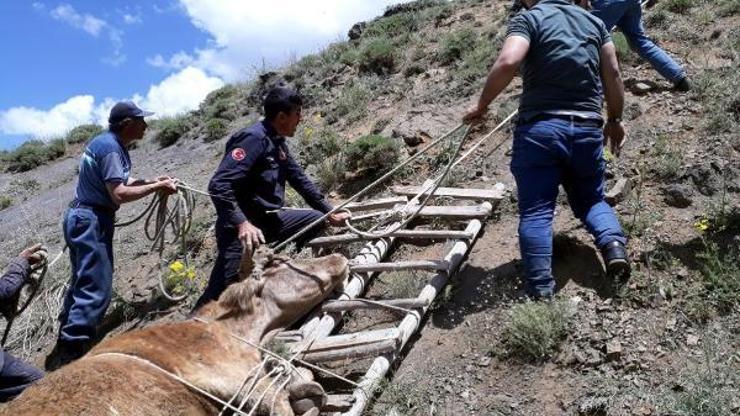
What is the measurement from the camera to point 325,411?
3.75 meters

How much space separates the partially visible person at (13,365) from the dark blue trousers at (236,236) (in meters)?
1.22

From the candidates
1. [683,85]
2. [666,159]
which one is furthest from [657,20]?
[666,159]

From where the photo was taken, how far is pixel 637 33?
6789 mm

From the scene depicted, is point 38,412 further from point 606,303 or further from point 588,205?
point 588,205

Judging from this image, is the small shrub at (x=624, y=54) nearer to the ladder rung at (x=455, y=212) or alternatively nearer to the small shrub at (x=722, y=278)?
the ladder rung at (x=455, y=212)

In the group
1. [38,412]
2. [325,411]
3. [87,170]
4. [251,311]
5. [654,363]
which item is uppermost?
[87,170]

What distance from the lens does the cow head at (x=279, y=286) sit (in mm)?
4005

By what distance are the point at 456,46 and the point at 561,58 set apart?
7.18 m

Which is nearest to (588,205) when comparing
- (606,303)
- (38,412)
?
(606,303)

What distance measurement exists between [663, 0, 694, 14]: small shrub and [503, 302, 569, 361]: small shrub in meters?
6.94

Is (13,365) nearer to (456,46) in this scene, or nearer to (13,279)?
(13,279)

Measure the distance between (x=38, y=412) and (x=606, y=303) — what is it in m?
3.34

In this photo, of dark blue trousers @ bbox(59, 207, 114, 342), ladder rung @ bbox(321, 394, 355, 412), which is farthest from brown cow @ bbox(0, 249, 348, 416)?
dark blue trousers @ bbox(59, 207, 114, 342)

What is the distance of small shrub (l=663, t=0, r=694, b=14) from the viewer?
923 cm
